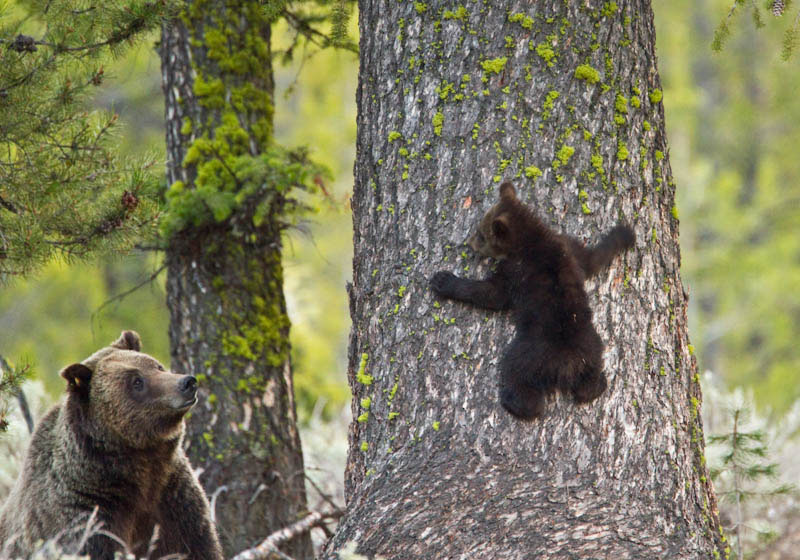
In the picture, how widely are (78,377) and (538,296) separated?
2594 millimetres

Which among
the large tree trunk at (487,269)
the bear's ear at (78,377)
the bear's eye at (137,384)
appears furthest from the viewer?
the bear's eye at (137,384)

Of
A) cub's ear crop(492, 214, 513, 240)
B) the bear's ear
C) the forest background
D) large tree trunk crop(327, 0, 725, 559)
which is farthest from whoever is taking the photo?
the forest background

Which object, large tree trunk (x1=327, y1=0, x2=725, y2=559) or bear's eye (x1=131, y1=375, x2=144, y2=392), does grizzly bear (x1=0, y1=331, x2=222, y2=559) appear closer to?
bear's eye (x1=131, y1=375, x2=144, y2=392)

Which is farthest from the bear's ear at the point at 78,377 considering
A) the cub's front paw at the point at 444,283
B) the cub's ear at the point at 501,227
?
the cub's ear at the point at 501,227

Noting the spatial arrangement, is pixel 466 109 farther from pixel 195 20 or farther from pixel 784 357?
pixel 784 357

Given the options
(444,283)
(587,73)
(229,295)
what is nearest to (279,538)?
(229,295)

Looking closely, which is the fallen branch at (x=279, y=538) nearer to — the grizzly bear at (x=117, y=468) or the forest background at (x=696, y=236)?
the grizzly bear at (x=117, y=468)

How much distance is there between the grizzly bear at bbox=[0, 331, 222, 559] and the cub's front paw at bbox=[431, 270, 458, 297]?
1606 millimetres

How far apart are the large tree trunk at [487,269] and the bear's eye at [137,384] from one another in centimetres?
145

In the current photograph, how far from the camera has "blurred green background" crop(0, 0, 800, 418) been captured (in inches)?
574

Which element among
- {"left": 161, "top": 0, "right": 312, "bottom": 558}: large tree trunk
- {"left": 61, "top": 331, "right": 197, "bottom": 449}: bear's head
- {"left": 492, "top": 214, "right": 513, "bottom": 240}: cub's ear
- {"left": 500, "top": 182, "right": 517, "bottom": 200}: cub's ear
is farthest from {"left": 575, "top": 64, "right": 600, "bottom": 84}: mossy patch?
{"left": 61, "top": 331, "right": 197, "bottom": 449}: bear's head

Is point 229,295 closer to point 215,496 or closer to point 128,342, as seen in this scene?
point 128,342

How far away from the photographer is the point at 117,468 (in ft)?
14.6

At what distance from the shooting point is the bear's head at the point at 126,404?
4.47 m
